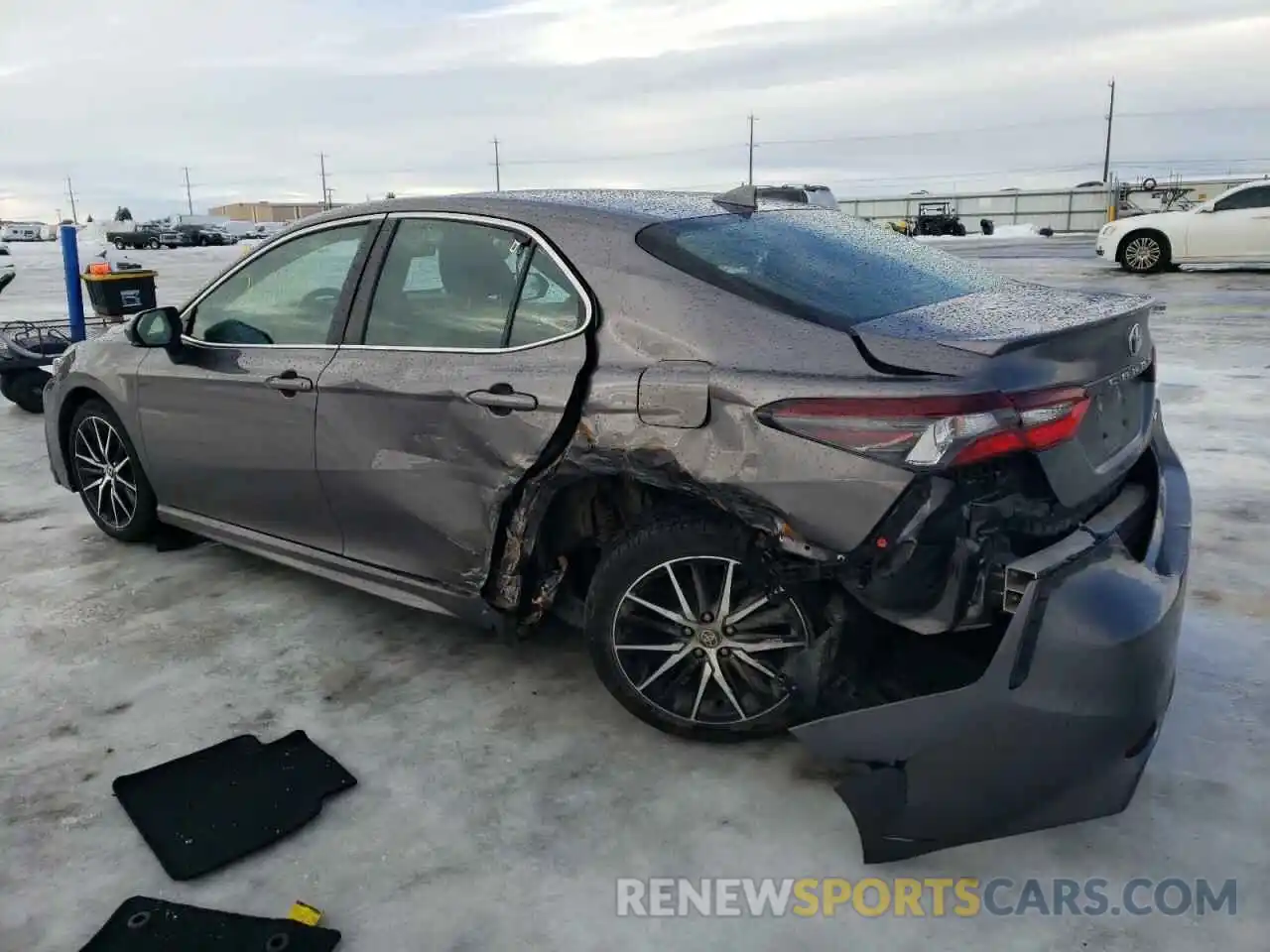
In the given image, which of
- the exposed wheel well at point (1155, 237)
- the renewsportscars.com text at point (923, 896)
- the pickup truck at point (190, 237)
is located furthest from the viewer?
the pickup truck at point (190, 237)

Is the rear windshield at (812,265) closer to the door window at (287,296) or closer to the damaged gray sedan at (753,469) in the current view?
the damaged gray sedan at (753,469)

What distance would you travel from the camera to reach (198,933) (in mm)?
2242

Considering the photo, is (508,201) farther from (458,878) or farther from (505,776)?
(458,878)

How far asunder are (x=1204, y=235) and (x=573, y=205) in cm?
1722

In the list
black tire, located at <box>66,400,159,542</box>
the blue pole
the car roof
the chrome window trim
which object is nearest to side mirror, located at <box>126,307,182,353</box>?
the chrome window trim

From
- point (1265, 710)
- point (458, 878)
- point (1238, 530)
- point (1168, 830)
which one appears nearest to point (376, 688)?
point (458, 878)

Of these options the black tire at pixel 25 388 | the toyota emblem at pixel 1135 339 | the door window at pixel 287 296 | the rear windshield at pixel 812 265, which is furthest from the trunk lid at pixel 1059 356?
the black tire at pixel 25 388

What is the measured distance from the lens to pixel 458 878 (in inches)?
95.3

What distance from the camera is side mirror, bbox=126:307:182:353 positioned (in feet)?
13.2

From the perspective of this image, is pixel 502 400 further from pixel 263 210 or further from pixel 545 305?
pixel 263 210

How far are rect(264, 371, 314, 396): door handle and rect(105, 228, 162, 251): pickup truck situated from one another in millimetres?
52236

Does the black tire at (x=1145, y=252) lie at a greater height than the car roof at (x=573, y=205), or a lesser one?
lesser

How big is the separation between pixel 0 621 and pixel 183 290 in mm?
16243

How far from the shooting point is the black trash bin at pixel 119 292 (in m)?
9.25
